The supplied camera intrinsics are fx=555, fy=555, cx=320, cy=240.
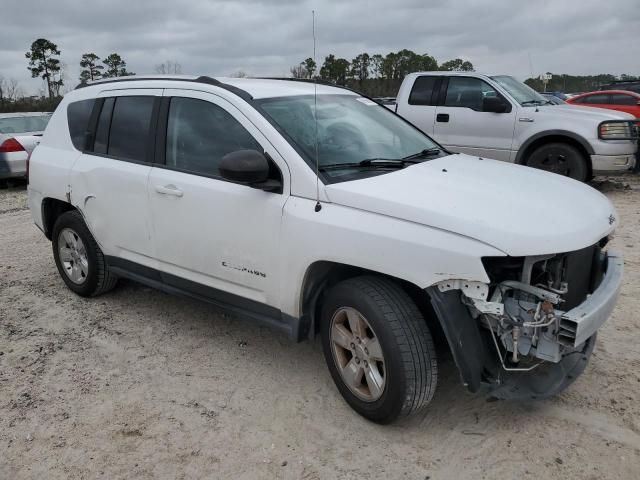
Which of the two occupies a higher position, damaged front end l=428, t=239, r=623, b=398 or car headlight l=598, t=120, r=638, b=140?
car headlight l=598, t=120, r=638, b=140

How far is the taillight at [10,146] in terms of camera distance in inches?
417

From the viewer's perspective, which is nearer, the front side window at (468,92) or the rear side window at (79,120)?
the rear side window at (79,120)

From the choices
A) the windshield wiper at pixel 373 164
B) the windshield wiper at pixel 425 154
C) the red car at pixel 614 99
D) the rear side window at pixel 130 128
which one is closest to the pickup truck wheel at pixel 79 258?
the rear side window at pixel 130 128

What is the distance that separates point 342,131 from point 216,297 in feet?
4.43

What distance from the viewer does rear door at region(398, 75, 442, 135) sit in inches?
354

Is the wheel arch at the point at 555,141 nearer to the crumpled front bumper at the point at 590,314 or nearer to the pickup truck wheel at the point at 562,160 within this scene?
the pickup truck wheel at the point at 562,160

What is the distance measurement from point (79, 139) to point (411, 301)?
3.19 meters

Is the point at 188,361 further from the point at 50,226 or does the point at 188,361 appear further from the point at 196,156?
the point at 50,226

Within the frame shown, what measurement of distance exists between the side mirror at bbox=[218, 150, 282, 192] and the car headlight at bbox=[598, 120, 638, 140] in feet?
21.7

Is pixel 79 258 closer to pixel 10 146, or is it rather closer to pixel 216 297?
pixel 216 297

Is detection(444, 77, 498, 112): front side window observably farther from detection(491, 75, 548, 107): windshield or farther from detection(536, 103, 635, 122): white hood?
detection(536, 103, 635, 122): white hood

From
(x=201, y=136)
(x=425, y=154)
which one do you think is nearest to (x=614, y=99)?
(x=425, y=154)

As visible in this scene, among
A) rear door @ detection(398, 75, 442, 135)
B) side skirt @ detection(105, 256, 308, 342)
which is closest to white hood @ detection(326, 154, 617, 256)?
side skirt @ detection(105, 256, 308, 342)

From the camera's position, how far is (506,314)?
2.54 m
